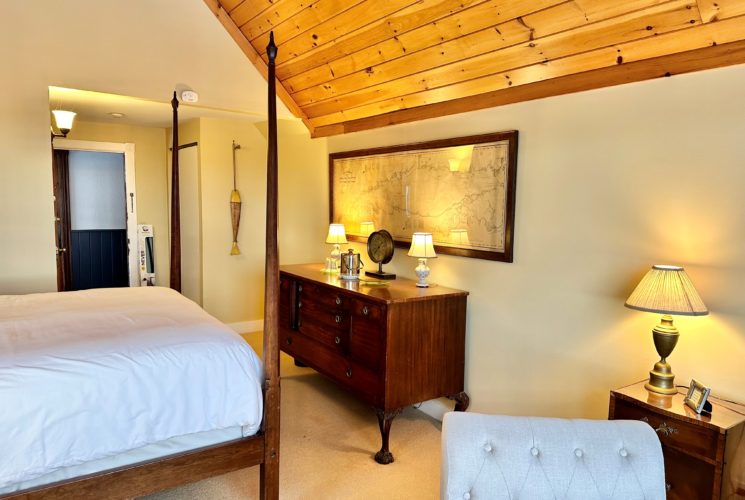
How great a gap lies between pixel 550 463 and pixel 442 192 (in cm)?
206

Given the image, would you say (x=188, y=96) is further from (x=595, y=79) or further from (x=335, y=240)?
(x=595, y=79)

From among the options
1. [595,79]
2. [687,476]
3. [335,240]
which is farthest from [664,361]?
[335,240]

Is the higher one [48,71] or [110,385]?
[48,71]

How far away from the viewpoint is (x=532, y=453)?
61.1 inches

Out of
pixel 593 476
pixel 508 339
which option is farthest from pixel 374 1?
pixel 593 476

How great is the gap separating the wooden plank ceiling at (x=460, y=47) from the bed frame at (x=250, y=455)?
3.53 ft

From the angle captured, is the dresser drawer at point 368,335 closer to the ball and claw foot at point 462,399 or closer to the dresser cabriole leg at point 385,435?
the dresser cabriole leg at point 385,435

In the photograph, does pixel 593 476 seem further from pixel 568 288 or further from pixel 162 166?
pixel 162 166

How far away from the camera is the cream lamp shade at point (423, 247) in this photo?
3.18m

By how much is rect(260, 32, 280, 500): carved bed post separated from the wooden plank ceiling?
1046 mm

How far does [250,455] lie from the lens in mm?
2203

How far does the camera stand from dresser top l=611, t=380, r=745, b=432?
1763 mm

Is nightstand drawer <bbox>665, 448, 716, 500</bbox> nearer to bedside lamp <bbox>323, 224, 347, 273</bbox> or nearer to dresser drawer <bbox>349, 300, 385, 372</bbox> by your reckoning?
dresser drawer <bbox>349, 300, 385, 372</bbox>

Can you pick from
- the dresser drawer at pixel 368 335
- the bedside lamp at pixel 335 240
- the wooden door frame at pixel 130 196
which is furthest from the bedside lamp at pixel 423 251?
the wooden door frame at pixel 130 196
